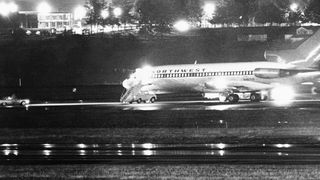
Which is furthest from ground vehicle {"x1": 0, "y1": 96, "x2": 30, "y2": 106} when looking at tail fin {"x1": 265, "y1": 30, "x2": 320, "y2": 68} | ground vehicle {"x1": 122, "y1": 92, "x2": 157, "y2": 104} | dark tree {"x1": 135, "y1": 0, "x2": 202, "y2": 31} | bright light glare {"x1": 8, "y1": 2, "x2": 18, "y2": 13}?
bright light glare {"x1": 8, "y1": 2, "x2": 18, "y2": 13}

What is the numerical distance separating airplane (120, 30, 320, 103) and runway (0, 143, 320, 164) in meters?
32.4

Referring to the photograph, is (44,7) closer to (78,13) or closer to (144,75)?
(78,13)

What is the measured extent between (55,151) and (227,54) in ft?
262

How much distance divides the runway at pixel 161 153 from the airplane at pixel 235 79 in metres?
32.4

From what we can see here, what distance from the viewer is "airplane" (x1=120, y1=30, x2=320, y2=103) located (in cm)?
6769

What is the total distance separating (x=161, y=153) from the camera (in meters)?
33.4

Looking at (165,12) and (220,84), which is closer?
(220,84)

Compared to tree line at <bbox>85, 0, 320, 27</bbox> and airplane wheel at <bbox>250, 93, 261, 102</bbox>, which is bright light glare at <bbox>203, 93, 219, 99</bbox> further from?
tree line at <bbox>85, 0, 320, 27</bbox>

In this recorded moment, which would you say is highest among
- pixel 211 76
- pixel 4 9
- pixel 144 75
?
pixel 4 9

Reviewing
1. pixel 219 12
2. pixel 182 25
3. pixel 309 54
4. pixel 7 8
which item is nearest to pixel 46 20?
pixel 7 8

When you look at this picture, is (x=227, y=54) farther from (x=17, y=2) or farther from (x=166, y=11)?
(x=17, y=2)

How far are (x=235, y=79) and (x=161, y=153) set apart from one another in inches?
1437

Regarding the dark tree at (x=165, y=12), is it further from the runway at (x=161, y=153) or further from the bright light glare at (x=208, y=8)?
the runway at (x=161, y=153)

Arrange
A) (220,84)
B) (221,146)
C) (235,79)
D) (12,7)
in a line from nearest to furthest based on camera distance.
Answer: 1. (221,146)
2. (235,79)
3. (220,84)
4. (12,7)
